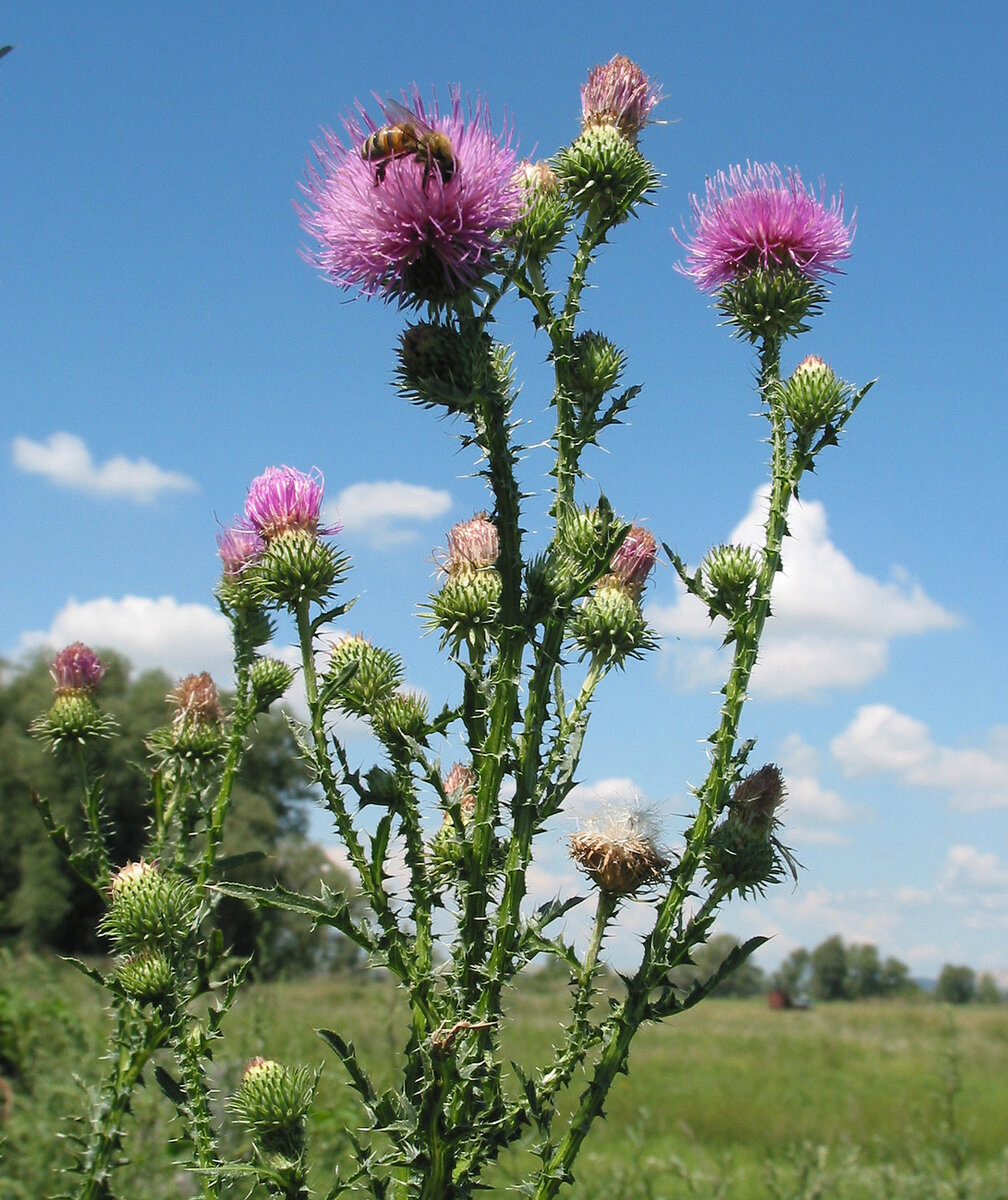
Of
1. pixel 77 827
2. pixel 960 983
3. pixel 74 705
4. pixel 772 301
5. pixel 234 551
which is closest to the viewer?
pixel 772 301

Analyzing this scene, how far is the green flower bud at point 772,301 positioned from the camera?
3.13m

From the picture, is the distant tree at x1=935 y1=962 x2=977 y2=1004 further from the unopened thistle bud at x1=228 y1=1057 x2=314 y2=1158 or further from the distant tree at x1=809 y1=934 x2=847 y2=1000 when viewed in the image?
the unopened thistle bud at x1=228 y1=1057 x2=314 y2=1158

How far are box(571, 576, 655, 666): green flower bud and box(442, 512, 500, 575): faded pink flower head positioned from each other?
315 millimetres

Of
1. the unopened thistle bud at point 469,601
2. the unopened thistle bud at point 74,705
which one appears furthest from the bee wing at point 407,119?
the unopened thistle bud at point 74,705

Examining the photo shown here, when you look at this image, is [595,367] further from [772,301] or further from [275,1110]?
[275,1110]

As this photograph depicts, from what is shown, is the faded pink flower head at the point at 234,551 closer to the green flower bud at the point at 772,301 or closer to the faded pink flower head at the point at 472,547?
the faded pink flower head at the point at 472,547

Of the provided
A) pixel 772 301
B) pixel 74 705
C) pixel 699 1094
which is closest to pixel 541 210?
pixel 772 301

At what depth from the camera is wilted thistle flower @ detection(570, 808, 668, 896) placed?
9.75ft

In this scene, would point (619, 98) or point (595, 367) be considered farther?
point (619, 98)

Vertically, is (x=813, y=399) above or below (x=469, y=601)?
above

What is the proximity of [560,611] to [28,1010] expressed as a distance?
1123cm

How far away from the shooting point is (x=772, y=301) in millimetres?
3127

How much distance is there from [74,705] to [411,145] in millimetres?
2983

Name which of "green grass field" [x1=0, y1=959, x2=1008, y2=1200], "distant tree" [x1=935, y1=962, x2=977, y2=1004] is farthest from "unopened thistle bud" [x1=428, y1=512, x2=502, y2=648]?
"distant tree" [x1=935, y1=962, x2=977, y2=1004]
